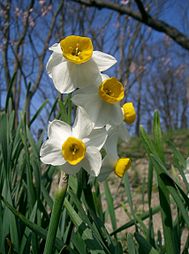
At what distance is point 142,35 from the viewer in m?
5.97

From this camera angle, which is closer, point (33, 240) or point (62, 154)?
point (62, 154)

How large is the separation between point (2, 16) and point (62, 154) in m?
5.31

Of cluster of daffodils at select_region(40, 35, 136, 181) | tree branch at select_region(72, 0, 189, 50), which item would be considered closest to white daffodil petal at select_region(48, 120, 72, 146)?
cluster of daffodils at select_region(40, 35, 136, 181)

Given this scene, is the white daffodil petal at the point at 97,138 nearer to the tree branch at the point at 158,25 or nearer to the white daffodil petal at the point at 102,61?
the white daffodil petal at the point at 102,61

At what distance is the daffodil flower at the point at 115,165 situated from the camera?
1.50 ft

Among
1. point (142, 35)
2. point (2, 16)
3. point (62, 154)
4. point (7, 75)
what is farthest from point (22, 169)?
point (142, 35)

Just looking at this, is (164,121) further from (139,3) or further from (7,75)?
(139,3)

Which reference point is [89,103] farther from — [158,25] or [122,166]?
[158,25]

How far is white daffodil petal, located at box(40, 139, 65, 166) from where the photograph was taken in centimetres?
41

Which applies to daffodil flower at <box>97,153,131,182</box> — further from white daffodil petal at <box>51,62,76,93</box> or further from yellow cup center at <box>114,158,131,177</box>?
white daffodil petal at <box>51,62,76,93</box>

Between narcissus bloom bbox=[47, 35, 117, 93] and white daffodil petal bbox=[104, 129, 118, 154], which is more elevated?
narcissus bloom bbox=[47, 35, 117, 93]

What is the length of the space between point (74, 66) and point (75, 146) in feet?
0.31

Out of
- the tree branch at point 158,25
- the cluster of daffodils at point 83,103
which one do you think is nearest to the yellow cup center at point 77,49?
the cluster of daffodils at point 83,103

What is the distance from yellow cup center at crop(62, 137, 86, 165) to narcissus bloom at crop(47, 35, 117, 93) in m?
0.06
